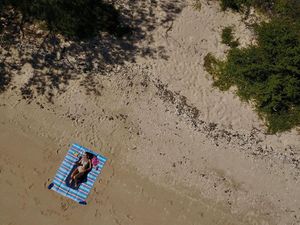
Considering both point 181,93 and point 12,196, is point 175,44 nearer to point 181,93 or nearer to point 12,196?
point 181,93

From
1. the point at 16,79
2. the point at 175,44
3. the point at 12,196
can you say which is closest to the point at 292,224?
the point at 175,44

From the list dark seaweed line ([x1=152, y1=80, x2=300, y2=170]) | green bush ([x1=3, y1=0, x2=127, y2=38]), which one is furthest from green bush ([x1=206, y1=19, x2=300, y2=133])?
green bush ([x1=3, y1=0, x2=127, y2=38])

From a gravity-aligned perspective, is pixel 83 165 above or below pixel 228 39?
below

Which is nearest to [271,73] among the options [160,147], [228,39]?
[228,39]

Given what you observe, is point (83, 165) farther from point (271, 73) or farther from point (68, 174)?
point (271, 73)

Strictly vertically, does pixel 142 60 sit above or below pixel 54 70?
above

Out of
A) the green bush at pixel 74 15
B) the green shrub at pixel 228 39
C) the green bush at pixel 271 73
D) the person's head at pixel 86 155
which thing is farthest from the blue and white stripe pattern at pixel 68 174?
the green shrub at pixel 228 39

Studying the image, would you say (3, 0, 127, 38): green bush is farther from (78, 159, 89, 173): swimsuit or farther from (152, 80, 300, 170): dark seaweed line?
(78, 159, 89, 173): swimsuit
